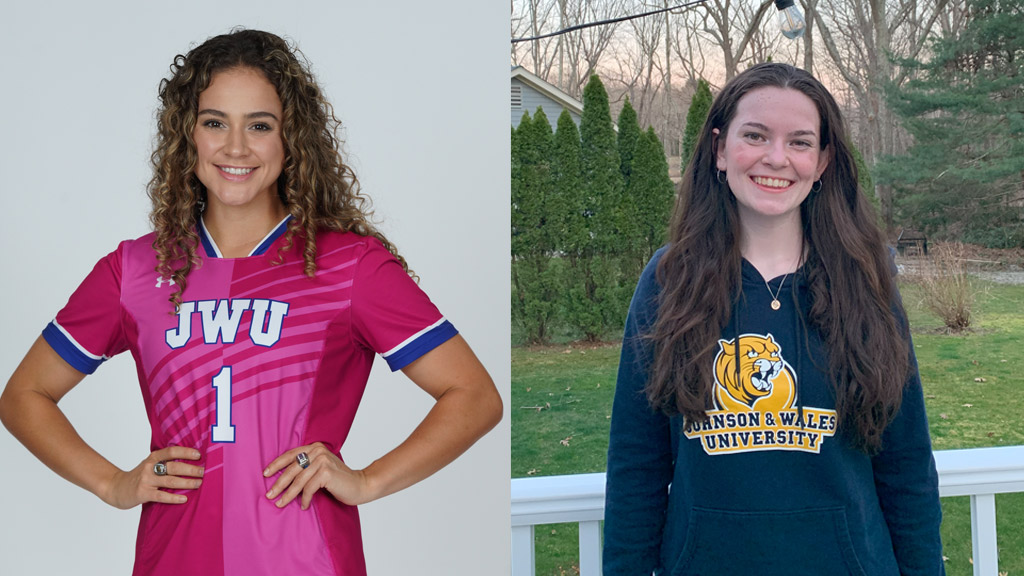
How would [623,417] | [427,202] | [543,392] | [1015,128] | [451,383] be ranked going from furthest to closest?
1. [1015,128]
2. [543,392]
3. [427,202]
4. [623,417]
5. [451,383]

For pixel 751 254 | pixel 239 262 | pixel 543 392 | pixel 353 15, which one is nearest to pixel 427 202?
pixel 353 15

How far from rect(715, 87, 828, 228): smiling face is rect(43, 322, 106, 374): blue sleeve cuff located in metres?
1.06

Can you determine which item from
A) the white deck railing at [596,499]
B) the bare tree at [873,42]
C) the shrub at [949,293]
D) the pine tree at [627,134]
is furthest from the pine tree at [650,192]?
the white deck railing at [596,499]

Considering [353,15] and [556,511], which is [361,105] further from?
[556,511]

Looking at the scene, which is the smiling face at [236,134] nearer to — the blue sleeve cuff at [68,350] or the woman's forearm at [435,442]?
the blue sleeve cuff at [68,350]

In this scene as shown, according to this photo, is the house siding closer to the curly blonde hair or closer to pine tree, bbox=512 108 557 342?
pine tree, bbox=512 108 557 342

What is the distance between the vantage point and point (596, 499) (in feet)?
6.52

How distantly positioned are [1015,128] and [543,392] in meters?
4.79

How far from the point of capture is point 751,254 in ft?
5.28

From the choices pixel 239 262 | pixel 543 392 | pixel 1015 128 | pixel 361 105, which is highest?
pixel 1015 128

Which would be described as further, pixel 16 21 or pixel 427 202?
pixel 427 202

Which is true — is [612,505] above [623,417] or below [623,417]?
below

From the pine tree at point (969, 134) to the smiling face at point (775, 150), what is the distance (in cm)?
722

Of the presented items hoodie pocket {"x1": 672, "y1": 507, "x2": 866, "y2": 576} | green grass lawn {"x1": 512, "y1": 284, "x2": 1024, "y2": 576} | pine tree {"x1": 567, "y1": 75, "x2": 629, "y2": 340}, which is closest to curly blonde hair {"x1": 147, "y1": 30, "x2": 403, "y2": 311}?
hoodie pocket {"x1": 672, "y1": 507, "x2": 866, "y2": 576}
